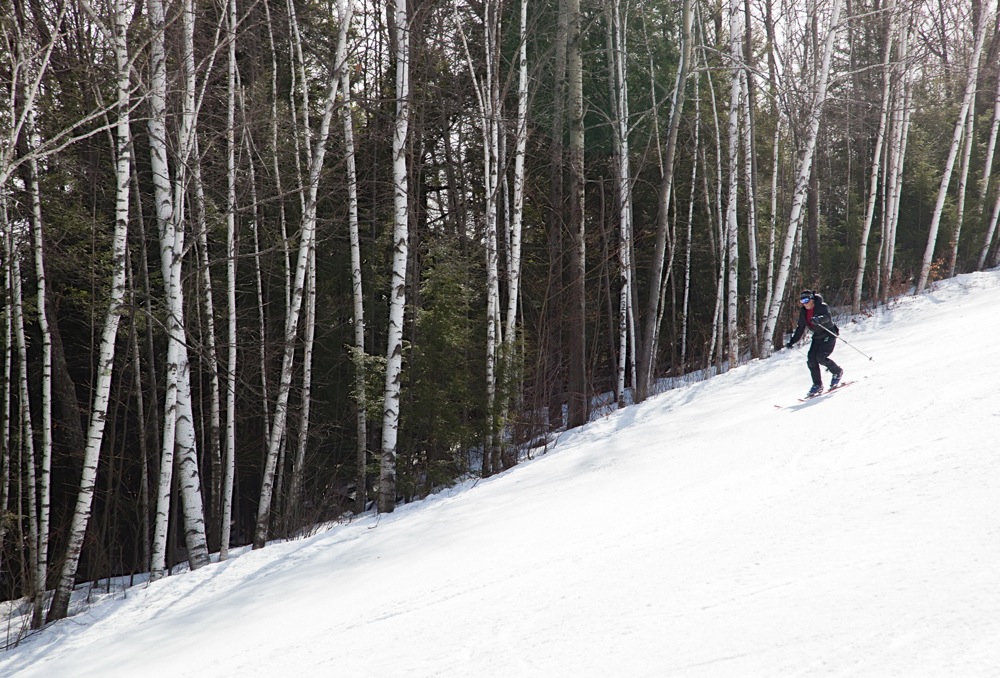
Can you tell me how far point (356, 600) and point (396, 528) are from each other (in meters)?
2.42

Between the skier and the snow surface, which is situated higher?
the skier

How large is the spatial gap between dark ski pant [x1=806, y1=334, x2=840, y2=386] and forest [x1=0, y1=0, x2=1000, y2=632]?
4077 millimetres

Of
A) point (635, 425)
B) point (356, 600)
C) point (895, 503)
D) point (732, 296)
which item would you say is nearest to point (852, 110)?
point (732, 296)

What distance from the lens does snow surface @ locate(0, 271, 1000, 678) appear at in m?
3.46

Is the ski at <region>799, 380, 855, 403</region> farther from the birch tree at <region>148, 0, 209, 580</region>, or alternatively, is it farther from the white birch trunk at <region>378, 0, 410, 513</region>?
the birch tree at <region>148, 0, 209, 580</region>

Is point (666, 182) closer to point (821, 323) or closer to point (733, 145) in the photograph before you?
point (733, 145)

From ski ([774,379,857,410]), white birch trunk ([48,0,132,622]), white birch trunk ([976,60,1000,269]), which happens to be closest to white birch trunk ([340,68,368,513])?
white birch trunk ([48,0,132,622])

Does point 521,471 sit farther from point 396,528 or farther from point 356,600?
point 356,600

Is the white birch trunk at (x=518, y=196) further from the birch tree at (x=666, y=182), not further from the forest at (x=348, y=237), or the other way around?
the birch tree at (x=666, y=182)

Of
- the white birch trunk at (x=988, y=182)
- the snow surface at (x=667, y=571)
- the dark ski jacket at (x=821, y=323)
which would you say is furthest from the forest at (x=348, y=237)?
the dark ski jacket at (x=821, y=323)

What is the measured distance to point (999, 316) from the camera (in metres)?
11.3

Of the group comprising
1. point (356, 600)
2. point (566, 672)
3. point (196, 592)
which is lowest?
point (196, 592)

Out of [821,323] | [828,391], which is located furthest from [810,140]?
[828,391]

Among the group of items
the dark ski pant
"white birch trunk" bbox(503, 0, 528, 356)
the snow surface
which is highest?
"white birch trunk" bbox(503, 0, 528, 356)
